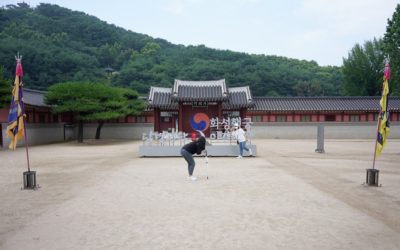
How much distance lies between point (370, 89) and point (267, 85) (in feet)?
69.0

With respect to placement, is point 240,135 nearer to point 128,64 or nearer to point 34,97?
point 34,97

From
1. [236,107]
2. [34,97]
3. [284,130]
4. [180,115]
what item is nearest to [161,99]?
[180,115]

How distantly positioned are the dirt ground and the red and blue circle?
17.1 metres

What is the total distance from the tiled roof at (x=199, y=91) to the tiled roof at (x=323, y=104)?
5.66 m

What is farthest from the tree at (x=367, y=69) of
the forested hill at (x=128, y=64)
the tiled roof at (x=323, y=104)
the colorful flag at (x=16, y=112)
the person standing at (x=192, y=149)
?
the colorful flag at (x=16, y=112)

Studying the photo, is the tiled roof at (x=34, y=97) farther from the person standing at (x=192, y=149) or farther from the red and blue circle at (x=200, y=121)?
the person standing at (x=192, y=149)

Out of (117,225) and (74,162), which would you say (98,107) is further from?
(117,225)

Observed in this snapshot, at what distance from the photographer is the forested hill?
188ft

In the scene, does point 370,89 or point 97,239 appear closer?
point 97,239

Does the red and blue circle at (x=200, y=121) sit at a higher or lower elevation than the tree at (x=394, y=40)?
lower

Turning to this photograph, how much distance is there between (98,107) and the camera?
27.1 meters

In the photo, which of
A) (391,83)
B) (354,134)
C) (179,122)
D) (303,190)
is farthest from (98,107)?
(391,83)

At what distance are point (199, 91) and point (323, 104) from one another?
15.2 metres

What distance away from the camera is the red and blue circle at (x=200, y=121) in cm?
2955
